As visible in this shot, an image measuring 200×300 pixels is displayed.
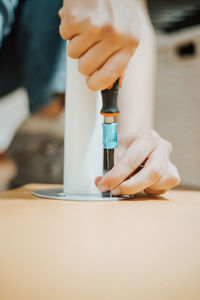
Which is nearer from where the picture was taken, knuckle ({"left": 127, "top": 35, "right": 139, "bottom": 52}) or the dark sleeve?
knuckle ({"left": 127, "top": 35, "right": 139, "bottom": 52})

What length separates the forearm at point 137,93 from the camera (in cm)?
73

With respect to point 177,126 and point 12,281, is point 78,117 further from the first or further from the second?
point 177,126

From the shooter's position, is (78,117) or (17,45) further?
(17,45)

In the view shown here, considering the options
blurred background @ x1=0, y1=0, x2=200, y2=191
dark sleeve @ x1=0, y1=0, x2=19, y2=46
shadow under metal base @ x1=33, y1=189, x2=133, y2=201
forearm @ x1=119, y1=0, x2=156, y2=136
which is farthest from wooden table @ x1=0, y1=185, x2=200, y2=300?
blurred background @ x1=0, y1=0, x2=200, y2=191

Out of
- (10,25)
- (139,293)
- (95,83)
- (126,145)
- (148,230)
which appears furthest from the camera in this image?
(10,25)

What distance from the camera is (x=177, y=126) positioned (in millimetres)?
2080

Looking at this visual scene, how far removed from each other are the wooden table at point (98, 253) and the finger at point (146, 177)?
60 millimetres

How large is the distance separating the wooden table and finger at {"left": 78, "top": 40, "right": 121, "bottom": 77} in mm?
194

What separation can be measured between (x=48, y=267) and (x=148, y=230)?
0.14 m

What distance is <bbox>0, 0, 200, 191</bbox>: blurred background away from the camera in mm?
1171

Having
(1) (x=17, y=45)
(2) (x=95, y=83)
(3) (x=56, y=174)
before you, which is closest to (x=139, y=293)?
(2) (x=95, y=83)

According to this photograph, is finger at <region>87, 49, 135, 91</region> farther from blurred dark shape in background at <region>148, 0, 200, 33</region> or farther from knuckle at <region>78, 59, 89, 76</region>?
blurred dark shape in background at <region>148, 0, 200, 33</region>

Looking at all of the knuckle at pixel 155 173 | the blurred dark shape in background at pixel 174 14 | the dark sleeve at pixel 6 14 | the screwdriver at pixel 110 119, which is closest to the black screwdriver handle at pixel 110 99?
the screwdriver at pixel 110 119

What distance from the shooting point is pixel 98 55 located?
0.46 metres
